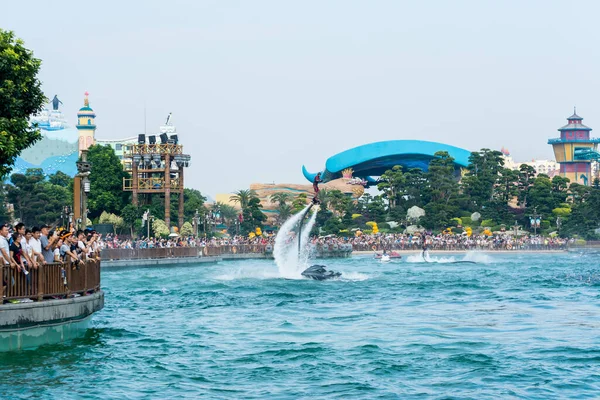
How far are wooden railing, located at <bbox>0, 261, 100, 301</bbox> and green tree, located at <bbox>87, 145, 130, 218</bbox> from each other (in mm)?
75602

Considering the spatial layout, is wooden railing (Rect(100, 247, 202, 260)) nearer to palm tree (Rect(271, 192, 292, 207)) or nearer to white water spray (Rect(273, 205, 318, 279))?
white water spray (Rect(273, 205, 318, 279))

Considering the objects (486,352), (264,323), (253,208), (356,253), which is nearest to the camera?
(486,352)

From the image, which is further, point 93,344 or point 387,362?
point 93,344

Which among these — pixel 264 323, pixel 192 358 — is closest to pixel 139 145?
pixel 264 323

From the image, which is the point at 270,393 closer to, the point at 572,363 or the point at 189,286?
the point at 572,363

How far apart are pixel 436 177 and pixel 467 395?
124366 millimetres

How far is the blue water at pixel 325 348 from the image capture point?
21.3 meters

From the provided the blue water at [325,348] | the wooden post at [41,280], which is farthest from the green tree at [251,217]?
the wooden post at [41,280]

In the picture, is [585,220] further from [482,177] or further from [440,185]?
[440,185]

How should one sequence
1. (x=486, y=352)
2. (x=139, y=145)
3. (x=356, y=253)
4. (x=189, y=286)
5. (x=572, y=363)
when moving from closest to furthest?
(x=572, y=363) → (x=486, y=352) → (x=189, y=286) → (x=139, y=145) → (x=356, y=253)

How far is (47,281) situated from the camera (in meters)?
24.3

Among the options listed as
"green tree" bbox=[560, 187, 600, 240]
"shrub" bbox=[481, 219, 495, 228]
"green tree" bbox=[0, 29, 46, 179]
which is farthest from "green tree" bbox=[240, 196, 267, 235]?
"green tree" bbox=[0, 29, 46, 179]

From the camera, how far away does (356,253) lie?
363ft

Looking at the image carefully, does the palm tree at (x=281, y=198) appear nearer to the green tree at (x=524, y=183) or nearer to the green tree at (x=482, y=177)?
the green tree at (x=482, y=177)
